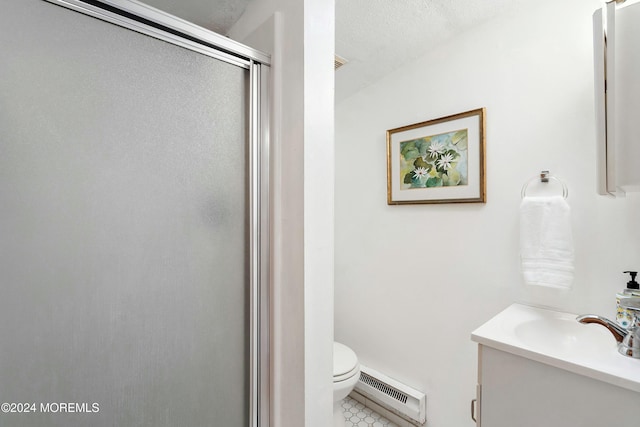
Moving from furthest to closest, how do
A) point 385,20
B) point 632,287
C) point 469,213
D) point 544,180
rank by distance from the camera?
point 469,213 → point 385,20 → point 544,180 → point 632,287

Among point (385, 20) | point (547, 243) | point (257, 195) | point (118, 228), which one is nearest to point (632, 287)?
point (547, 243)

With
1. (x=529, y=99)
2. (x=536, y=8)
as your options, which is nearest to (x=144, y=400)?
(x=529, y=99)

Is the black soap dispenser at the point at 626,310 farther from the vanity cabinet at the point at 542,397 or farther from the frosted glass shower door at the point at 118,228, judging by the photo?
the frosted glass shower door at the point at 118,228

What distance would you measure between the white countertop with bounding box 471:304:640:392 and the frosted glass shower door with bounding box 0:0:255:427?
0.89 m

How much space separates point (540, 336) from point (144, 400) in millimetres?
1418

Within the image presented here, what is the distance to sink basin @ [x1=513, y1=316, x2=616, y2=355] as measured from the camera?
112 centimetres

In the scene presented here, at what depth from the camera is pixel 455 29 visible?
5.07ft

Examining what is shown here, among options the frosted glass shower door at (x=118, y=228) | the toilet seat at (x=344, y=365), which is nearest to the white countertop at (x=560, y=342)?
the toilet seat at (x=344, y=365)

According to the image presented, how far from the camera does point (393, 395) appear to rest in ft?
5.80

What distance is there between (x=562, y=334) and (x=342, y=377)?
0.97m

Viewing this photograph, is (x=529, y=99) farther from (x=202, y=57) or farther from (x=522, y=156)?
(x=202, y=57)

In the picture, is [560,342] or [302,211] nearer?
[302,211]

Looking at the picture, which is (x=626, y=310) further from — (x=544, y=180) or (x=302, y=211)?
(x=302, y=211)

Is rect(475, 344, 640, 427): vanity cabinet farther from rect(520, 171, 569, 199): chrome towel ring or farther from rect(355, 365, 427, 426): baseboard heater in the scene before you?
rect(520, 171, 569, 199): chrome towel ring
